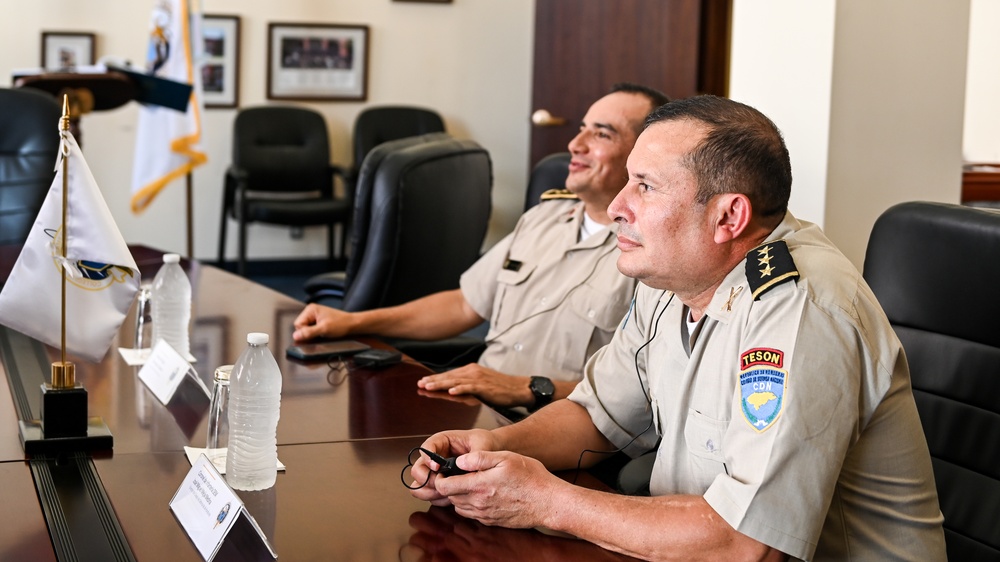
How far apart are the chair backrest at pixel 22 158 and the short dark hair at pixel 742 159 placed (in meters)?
2.81

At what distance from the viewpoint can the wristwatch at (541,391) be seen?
2102mm

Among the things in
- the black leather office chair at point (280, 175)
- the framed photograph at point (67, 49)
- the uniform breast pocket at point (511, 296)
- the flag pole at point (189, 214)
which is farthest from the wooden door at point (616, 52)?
the framed photograph at point (67, 49)

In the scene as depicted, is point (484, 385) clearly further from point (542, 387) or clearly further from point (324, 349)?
point (324, 349)

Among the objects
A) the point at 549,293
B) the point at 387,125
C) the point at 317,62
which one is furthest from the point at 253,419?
the point at 317,62

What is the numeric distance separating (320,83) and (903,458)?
5.70 metres

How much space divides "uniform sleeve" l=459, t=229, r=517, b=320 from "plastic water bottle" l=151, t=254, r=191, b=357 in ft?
2.41

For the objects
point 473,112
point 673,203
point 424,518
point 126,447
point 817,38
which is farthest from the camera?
point 473,112

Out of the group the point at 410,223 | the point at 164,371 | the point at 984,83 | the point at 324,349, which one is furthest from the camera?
the point at 984,83

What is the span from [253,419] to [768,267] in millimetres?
713

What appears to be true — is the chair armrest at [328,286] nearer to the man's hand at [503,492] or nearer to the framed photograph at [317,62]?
the man's hand at [503,492]

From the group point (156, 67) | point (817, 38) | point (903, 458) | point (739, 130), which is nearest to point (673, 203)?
point (739, 130)

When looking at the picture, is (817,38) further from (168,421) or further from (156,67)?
(156,67)

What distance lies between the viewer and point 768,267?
54.3 inches

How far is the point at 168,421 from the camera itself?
172 centimetres
